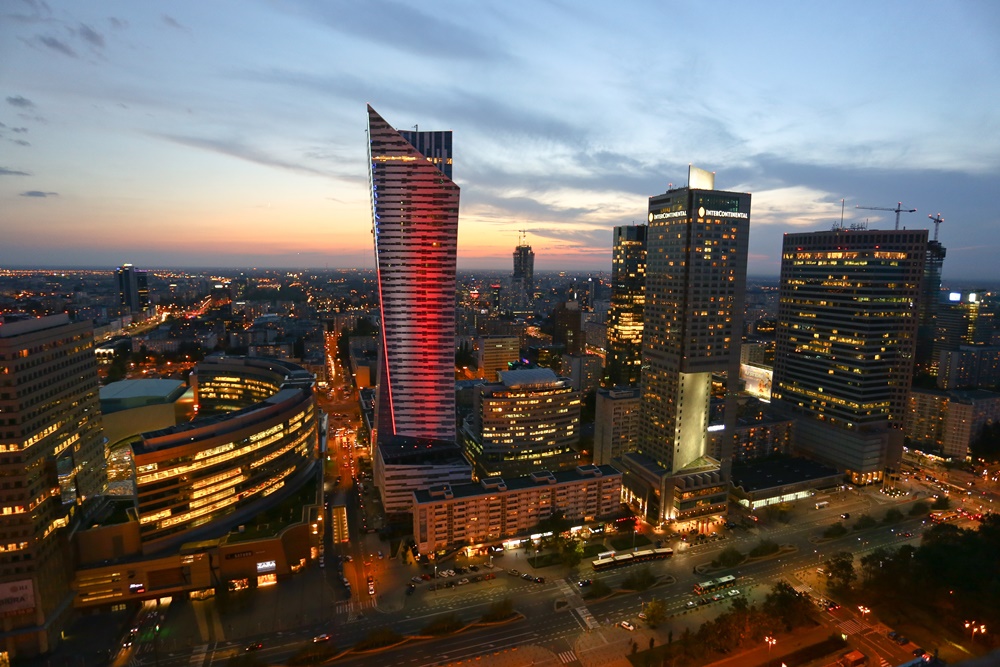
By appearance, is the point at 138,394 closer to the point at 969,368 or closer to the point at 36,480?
the point at 36,480

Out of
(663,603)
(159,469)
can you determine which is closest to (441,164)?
(159,469)

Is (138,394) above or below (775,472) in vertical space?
above

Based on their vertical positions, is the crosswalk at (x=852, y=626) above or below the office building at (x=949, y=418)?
below

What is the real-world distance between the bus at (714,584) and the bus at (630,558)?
6.18 m

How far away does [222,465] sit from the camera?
64.2 metres

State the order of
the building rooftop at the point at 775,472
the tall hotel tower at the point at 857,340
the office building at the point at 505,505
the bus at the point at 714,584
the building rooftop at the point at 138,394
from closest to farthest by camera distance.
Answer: the bus at the point at 714,584 < the office building at the point at 505,505 < the building rooftop at the point at 775,472 < the tall hotel tower at the point at 857,340 < the building rooftop at the point at 138,394

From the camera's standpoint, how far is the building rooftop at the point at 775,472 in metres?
80.6

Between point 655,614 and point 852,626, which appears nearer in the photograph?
point 655,614

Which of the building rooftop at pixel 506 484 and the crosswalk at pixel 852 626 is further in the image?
the building rooftop at pixel 506 484

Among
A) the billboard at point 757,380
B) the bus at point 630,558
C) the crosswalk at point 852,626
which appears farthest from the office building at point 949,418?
the bus at point 630,558

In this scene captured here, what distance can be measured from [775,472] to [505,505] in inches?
1793

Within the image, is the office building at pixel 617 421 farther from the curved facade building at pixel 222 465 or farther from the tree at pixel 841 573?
the curved facade building at pixel 222 465

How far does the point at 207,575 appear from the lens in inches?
2250

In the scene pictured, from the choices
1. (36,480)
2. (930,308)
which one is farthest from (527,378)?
(930,308)
